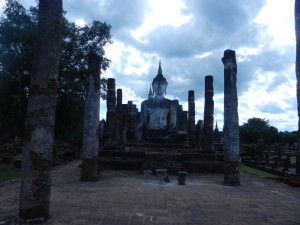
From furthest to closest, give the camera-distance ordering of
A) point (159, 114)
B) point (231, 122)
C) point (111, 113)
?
point (159, 114) → point (111, 113) → point (231, 122)

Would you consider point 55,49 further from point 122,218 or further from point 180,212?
point 180,212

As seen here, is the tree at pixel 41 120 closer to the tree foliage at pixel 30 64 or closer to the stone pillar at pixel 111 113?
the tree foliage at pixel 30 64

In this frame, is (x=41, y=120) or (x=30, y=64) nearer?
(x=41, y=120)

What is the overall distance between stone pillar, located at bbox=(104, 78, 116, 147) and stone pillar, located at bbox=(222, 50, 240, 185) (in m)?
8.33

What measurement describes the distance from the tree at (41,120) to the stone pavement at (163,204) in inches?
18.5

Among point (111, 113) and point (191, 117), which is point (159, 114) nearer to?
point (191, 117)

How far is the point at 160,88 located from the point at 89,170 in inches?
620

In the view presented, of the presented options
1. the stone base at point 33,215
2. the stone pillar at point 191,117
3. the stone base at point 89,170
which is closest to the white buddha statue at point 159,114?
the stone pillar at point 191,117

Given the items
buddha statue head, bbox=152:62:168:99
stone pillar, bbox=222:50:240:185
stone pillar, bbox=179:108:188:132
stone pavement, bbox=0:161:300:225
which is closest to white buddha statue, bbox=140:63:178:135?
buddha statue head, bbox=152:62:168:99

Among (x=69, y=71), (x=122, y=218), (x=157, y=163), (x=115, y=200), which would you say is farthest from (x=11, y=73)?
(x=122, y=218)

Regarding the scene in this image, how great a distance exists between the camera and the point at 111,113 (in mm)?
19703

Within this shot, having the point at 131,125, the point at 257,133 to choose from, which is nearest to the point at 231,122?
the point at 131,125

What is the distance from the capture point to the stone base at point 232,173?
11.8 meters

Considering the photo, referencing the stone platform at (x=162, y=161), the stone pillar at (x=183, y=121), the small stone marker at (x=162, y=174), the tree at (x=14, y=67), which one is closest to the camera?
the small stone marker at (x=162, y=174)
